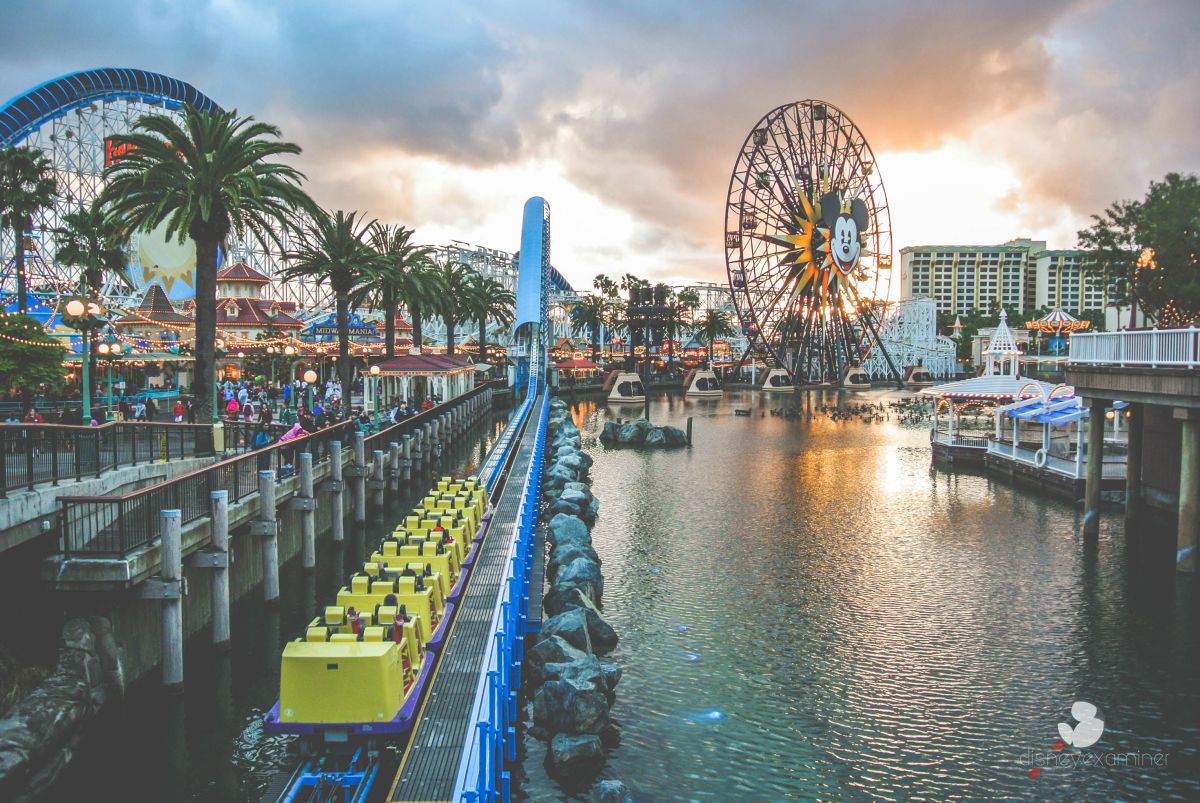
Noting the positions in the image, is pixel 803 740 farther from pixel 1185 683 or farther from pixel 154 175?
pixel 154 175

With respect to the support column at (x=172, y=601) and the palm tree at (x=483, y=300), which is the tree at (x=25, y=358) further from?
the palm tree at (x=483, y=300)

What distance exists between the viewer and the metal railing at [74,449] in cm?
1323

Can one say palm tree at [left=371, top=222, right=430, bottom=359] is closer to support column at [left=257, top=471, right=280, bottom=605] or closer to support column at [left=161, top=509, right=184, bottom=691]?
support column at [left=257, top=471, right=280, bottom=605]

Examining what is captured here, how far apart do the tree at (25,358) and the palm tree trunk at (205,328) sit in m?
6.24

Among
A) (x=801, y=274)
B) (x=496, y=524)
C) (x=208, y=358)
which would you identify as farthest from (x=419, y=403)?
(x=801, y=274)

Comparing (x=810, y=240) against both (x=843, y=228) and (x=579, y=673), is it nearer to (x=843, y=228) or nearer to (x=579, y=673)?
(x=843, y=228)

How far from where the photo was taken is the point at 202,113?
82.1ft

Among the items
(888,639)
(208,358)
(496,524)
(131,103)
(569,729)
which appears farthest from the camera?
(131,103)

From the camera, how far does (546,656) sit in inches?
569

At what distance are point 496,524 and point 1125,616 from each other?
15.3 meters

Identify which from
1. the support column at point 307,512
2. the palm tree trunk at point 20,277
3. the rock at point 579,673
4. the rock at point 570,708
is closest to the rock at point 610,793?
the rock at point 570,708

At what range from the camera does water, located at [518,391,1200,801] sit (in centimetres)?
1220

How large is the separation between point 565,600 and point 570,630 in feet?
7.82

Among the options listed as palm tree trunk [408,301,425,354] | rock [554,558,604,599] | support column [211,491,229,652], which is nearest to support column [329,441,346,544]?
rock [554,558,604,599]
